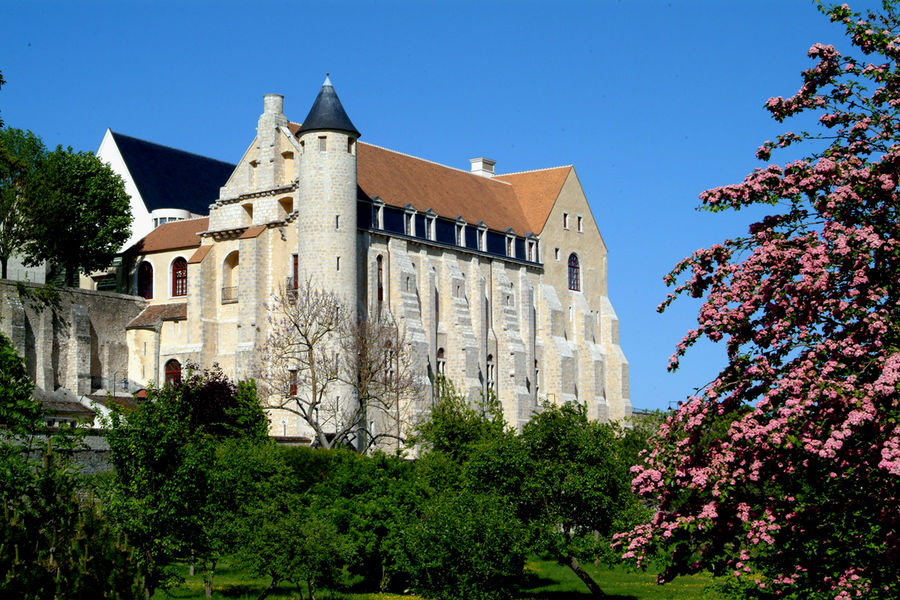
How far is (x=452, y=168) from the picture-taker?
255 feet

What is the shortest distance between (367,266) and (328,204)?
4149 millimetres

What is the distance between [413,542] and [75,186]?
41.8m

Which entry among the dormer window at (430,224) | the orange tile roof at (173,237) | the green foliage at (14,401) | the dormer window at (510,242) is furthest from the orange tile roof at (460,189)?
the green foliage at (14,401)

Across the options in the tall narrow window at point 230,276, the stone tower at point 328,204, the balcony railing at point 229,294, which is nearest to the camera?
the stone tower at point 328,204

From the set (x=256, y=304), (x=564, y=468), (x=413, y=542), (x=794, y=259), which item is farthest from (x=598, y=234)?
(x=794, y=259)

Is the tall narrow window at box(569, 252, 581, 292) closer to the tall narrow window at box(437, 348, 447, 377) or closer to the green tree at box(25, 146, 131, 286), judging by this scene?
the tall narrow window at box(437, 348, 447, 377)

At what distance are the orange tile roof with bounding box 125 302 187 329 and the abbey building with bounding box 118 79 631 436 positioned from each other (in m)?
0.13

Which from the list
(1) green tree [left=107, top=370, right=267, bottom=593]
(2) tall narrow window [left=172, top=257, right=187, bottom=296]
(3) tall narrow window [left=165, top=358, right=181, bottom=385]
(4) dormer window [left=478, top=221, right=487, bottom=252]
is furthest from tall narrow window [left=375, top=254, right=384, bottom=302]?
(1) green tree [left=107, top=370, right=267, bottom=593]

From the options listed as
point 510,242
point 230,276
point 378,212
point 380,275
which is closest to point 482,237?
point 510,242

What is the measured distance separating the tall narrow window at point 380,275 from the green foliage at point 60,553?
45063 millimetres

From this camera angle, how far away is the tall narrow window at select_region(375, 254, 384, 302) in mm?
63125

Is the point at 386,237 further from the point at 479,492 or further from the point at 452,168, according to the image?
the point at 479,492

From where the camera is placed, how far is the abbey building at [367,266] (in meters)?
60.6

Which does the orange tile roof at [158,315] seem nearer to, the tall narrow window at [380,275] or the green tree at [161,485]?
the tall narrow window at [380,275]
